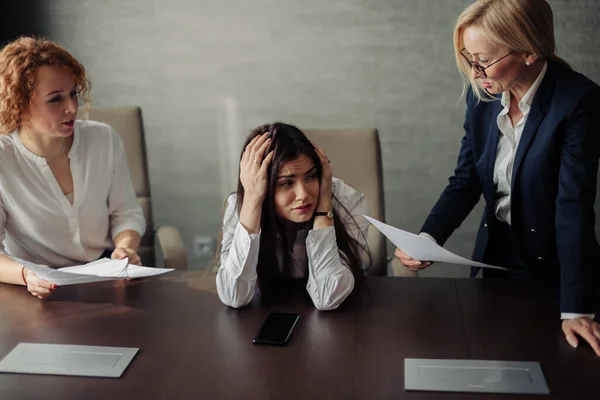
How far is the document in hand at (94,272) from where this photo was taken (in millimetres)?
1743

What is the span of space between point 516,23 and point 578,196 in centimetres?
43

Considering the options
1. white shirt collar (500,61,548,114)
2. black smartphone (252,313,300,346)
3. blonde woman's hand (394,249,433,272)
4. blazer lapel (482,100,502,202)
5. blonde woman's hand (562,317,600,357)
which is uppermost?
white shirt collar (500,61,548,114)

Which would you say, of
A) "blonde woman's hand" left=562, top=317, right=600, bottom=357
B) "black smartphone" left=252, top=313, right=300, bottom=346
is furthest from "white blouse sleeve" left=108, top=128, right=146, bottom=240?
"blonde woman's hand" left=562, top=317, right=600, bottom=357

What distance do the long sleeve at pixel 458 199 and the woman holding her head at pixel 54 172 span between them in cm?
85

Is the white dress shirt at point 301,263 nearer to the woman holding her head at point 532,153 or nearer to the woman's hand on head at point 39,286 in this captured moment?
the woman holding her head at point 532,153

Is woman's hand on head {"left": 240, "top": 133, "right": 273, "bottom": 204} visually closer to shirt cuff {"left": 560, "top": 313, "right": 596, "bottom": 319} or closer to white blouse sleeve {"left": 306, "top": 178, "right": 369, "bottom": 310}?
white blouse sleeve {"left": 306, "top": 178, "right": 369, "bottom": 310}

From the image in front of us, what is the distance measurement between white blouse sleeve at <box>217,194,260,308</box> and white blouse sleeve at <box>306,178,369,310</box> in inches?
5.6

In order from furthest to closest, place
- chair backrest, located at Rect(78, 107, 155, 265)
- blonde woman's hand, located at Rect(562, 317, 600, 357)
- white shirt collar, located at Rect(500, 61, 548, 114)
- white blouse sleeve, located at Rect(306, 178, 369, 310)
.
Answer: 1. chair backrest, located at Rect(78, 107, 155, 265)
2. white shirt collar, located at Rect(500, 61, 548, 114)
3. white blouse sleeve, located at Rect(306, 178, 369, 310)
4. blonde woman's hand, located at Rect(562, 317, 600, 357)

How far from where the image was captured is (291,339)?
1.58 meters

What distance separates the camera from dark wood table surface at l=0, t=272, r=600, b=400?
139 centimetres

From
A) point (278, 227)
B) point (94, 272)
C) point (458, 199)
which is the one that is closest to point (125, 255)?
point (94, 272)

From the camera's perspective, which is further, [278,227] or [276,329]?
[278,227]

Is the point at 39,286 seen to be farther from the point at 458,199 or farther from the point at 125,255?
the point at 458,199

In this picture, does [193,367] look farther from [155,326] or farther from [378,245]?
[378,245]
